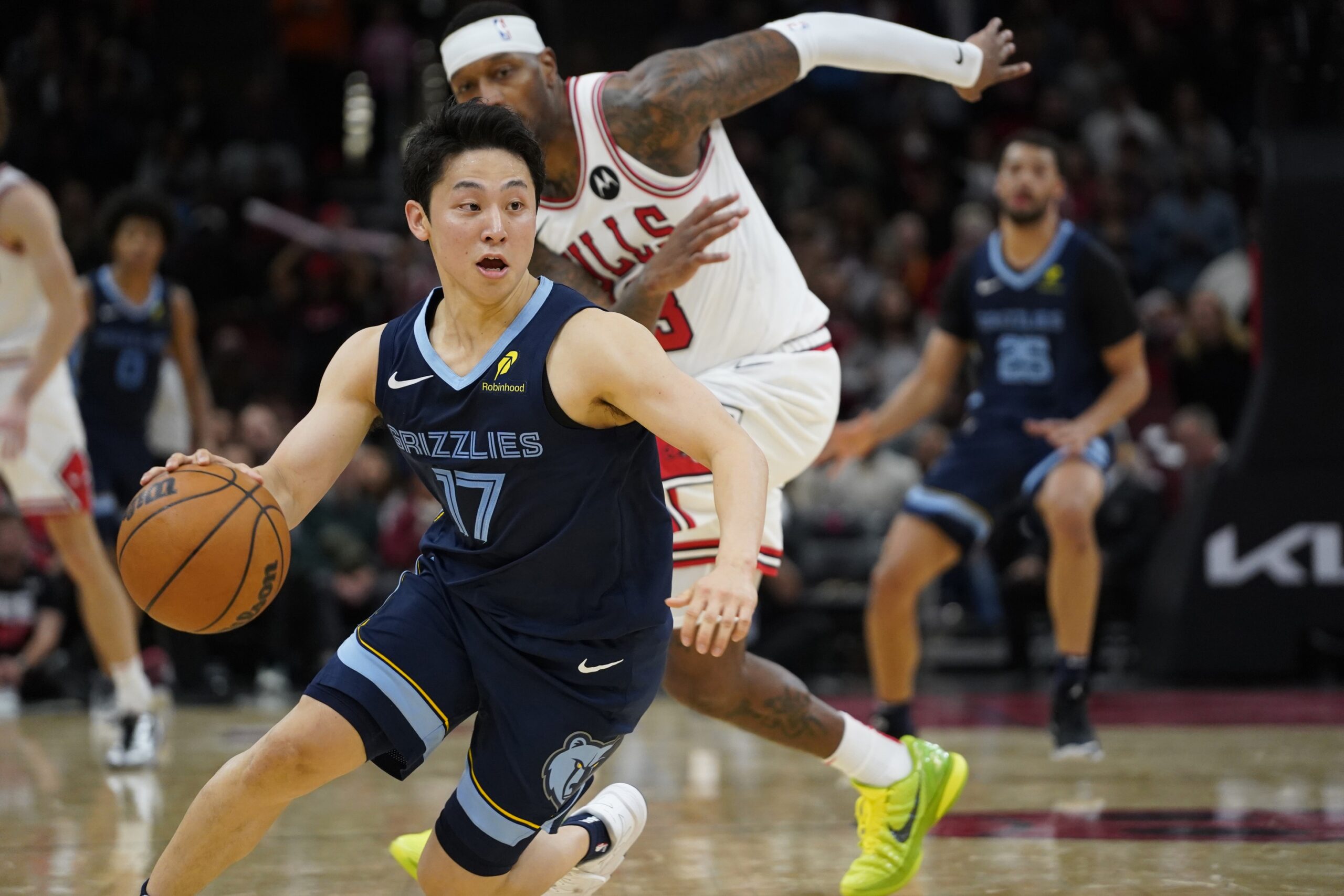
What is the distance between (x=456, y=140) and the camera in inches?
122

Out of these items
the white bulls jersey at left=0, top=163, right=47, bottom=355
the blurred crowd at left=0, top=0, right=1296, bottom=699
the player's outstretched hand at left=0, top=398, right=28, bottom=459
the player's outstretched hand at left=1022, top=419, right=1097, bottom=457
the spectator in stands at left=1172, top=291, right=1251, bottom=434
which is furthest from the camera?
the spectator in stands at left=1172, top=291, right=1251, bottom=434

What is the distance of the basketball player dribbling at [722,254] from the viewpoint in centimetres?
391

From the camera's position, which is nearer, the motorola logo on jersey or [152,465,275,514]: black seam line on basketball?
[152,465,275,514]: black seam line on basketball

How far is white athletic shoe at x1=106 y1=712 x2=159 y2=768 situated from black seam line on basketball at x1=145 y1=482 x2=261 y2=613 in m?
2.97

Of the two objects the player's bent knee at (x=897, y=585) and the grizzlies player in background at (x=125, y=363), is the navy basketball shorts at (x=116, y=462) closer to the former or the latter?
the grizzlies player in background at (x=125, y=363)

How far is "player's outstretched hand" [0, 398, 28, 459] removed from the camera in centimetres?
547

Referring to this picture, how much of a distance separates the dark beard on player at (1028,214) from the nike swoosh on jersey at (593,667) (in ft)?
11.8

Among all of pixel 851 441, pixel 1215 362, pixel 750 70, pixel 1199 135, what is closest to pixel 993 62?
pixel 750 70

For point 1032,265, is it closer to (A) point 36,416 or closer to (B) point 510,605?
(B) point 510,605

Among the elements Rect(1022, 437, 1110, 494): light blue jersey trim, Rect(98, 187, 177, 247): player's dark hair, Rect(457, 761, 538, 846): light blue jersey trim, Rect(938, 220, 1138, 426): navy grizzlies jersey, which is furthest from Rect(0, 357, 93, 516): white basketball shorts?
Rect(1022, 437, 1110, 494): light blue jersey trim

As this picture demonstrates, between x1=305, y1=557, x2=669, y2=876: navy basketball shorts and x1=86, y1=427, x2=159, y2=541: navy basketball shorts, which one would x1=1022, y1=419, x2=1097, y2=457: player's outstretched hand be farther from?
x1=86, y1=427, x2=159, y2=541: navy basketball shorts

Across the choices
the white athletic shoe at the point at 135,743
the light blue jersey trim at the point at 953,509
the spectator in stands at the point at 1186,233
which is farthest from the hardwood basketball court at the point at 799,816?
the spectator in stands at the point at 1186,233

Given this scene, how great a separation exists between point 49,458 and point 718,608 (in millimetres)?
3912

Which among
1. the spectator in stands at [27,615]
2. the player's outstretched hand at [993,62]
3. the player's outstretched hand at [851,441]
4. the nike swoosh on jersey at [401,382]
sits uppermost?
the player's outstretched hand at [993,62]
